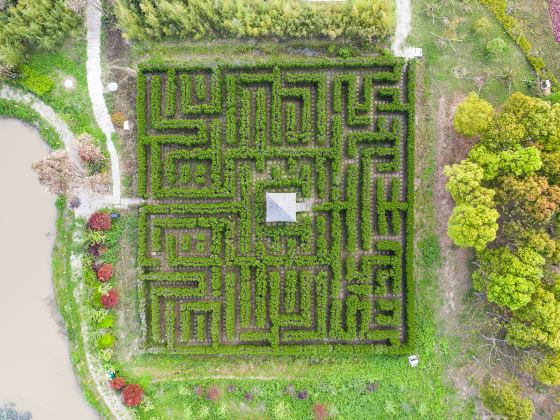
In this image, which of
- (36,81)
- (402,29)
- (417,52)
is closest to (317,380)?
(417,52)

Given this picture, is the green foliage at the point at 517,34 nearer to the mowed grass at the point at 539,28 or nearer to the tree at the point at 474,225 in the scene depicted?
the mowed grass at the point at 539,28

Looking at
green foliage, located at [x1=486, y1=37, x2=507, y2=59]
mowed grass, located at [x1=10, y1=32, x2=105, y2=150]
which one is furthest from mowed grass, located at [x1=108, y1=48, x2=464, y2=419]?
mowed grass, located at [x1=10, y1=32, x2=105, y2=150]

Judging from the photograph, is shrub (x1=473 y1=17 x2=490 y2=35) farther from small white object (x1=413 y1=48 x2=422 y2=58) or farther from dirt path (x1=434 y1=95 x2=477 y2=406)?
dirt path (x1=434 y1=95 x2=477 y2=406)

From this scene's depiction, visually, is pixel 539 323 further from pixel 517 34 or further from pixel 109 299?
Answer: pixel 109 299

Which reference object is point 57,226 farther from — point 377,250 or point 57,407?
point 377,250

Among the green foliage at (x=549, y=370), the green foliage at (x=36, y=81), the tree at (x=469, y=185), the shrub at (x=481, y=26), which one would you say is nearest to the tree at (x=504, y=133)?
the tree at (x=469, y=185)

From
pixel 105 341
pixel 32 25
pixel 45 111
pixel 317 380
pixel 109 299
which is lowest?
pixel 317 380
